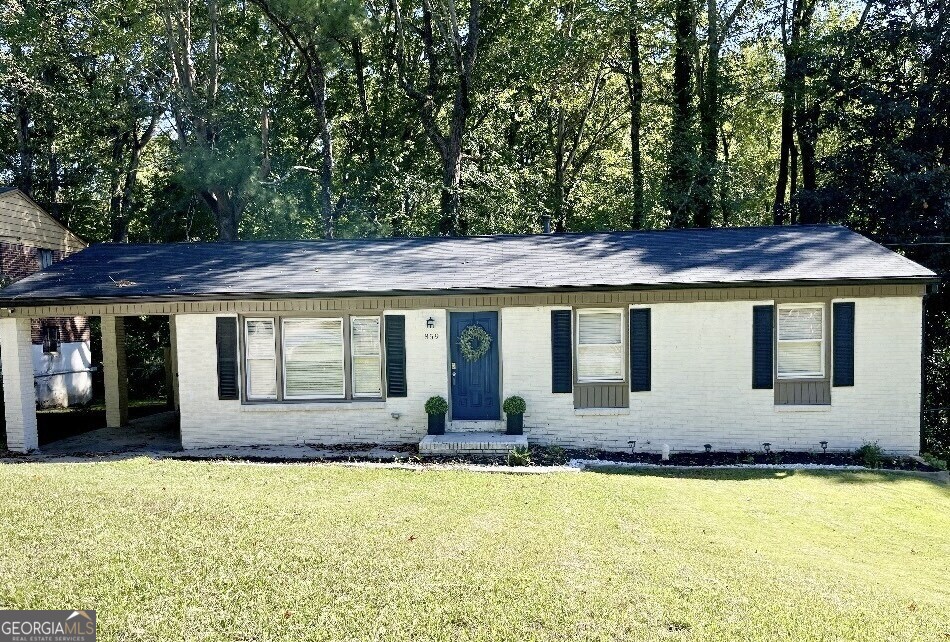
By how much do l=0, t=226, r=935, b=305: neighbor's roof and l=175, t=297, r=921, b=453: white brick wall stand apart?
562mm

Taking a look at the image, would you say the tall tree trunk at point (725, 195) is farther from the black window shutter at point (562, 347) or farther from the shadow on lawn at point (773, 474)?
the shadow on lawn at point (773, 474)

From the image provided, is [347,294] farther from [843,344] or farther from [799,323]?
[843,344]

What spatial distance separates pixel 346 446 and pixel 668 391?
5545mm

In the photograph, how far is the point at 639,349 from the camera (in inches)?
447

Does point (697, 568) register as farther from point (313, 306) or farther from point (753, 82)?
point (753, 82)

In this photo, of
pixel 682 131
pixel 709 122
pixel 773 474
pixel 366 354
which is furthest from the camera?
pixel 709 122

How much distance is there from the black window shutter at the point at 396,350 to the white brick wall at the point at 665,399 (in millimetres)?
104

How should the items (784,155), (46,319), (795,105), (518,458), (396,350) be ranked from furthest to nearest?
(784,155) → (795,105) → (46,319) → (396,350) → (518,458)

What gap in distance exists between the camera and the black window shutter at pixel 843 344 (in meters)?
11.1

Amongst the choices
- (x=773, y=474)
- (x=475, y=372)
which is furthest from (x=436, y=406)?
(x=773, y=474)

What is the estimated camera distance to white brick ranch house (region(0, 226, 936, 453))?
11.1 metres

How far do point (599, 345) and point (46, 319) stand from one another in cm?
1563

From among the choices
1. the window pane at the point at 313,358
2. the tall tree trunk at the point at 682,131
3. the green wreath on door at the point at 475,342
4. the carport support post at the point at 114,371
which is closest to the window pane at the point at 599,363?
the green wreath on door at the point at 475,342

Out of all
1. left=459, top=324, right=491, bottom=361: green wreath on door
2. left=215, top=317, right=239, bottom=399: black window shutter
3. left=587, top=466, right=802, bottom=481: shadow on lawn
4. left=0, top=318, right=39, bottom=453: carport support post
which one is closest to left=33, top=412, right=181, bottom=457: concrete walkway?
left=0, top=318, right=39, bottom=453: carport support post
